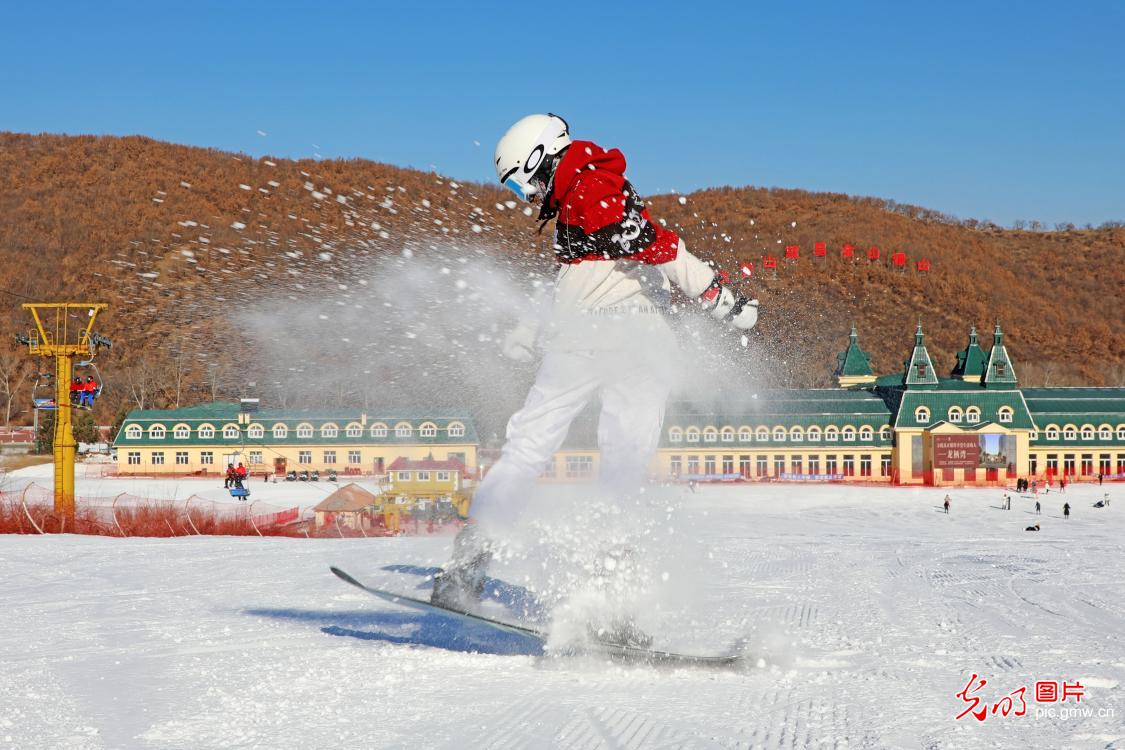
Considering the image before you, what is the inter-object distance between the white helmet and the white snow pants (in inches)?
44.8

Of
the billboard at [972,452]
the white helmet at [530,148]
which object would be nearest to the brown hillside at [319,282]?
the billboard at [972,452]

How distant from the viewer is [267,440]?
56.8m

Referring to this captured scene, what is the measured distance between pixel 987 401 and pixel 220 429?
145 ft

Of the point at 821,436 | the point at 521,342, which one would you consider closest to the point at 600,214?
the point at 521,342

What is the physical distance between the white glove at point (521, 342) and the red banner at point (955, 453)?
55.9 metres

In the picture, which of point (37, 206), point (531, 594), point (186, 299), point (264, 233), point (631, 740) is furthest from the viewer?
point (37, 206)

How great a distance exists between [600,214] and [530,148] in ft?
2.37

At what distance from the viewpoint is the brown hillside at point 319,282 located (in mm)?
88625

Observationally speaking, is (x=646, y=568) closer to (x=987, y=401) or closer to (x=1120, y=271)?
(x=987, y=401)

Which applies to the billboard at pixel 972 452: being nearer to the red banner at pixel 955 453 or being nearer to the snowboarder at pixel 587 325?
the red banner at pixel 955 453

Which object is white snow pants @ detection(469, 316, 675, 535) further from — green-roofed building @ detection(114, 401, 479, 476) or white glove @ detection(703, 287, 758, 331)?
green-roofed building @ detection(114, 401, 479, 476)

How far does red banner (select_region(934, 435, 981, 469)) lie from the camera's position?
193 feet

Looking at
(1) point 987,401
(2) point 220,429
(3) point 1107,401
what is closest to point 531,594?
(2) point 220,429

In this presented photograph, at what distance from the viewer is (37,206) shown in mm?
152375
